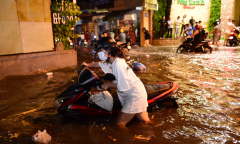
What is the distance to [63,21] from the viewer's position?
9.41 metres

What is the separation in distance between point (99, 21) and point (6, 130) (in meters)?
26.8

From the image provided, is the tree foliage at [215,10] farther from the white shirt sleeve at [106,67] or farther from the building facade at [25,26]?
the white shirt sleeve at [106,67]

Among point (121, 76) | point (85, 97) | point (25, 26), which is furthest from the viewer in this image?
point (25, 26)

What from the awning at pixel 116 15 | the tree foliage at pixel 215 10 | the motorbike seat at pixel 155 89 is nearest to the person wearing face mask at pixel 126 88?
the motorbike seat at pixel 155 89

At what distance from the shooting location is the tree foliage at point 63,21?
8.96 m

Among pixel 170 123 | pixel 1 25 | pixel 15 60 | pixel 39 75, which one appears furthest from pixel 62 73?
pixel 170 123

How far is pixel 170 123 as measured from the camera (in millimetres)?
3672

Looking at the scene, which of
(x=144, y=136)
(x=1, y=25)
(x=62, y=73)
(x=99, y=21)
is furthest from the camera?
(x=99, y=21)

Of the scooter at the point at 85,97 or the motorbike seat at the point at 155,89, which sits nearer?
the scooter at the point at 85,97

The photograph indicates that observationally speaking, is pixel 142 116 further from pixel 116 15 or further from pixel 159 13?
pixel 116 15

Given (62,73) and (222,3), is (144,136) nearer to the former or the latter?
(62,73)

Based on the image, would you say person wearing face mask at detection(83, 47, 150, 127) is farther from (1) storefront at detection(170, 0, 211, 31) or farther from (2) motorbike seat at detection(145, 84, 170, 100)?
(1) storefront at detection(170, 0, 211, 31)

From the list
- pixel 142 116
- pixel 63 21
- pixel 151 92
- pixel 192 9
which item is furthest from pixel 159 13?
pixel 142 116

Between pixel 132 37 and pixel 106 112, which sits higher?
pixel 132 37
